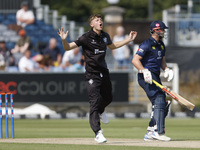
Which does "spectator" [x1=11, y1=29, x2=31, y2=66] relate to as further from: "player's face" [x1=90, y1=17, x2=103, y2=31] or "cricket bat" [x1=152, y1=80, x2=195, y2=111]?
"cricket bat" [x1=152, y1=80, x2=195, y2=111]

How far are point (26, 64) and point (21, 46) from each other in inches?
51.7

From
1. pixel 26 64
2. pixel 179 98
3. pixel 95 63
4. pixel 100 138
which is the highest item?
pixel 95 63

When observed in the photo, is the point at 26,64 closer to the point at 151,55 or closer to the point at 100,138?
the point at 151,55

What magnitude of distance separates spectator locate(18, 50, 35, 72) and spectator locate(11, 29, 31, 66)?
0.43 m

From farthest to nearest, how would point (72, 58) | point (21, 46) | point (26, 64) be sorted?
point (21, 46) < point (72, 58) < point (26, 64)


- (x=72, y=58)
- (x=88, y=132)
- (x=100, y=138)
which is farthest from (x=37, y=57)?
(x=100, y=138)

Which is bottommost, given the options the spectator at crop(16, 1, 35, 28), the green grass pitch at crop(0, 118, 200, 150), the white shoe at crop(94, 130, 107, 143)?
the green grass pitch at crop(0, 118, 200, 150)

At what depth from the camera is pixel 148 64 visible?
9836mm

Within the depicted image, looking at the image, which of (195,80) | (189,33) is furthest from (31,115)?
(189,33)

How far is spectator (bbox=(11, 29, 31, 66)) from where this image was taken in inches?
795

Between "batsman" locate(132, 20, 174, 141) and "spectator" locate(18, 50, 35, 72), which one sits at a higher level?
"batsman" locate(132, 20, 174, 141)

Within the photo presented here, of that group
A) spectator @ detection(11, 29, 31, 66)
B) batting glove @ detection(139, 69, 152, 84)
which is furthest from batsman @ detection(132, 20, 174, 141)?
spectator @ detection(11, 29, 31, 66)

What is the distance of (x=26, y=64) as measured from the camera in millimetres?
19625

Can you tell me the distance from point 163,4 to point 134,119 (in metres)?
30.6
